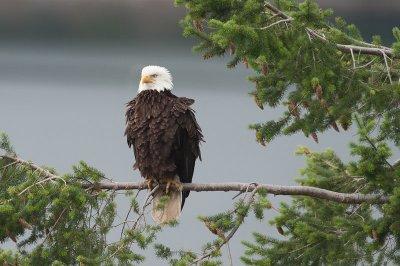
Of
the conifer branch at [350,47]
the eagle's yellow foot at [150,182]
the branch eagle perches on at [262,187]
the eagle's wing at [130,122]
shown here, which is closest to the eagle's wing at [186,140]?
the eagle's yellow foot at [150,182]

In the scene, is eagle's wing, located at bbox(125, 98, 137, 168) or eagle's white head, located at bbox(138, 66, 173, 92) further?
eagle's white head, located at bbox(138, 66, 173, 92)

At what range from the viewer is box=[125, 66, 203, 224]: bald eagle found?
507 cm

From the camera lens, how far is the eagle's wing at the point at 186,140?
5074mm

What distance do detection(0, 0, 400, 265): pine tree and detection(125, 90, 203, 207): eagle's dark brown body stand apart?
1.37 feet

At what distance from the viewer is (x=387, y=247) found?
4855 millimetres

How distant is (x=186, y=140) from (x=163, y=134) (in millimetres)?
160

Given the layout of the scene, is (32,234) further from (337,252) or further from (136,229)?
(337,252)

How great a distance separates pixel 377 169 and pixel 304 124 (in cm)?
90

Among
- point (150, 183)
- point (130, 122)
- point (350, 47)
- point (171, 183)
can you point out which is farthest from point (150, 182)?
point (350, 47)

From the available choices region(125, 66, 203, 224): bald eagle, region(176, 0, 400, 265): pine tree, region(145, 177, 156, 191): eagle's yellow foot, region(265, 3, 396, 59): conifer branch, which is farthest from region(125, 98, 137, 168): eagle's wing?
region(265, 3, 396, 59): conifer branch

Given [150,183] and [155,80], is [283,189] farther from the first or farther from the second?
[155,80]

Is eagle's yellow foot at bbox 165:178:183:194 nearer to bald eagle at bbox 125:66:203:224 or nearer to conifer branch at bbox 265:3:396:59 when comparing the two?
bald eagle at bbox 125:66:203:224

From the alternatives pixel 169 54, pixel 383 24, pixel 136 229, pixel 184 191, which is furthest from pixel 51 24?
pixel 136 229

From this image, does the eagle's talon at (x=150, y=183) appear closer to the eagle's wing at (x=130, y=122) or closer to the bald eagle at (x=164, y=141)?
the bald eagle at (x=164, y=141)
